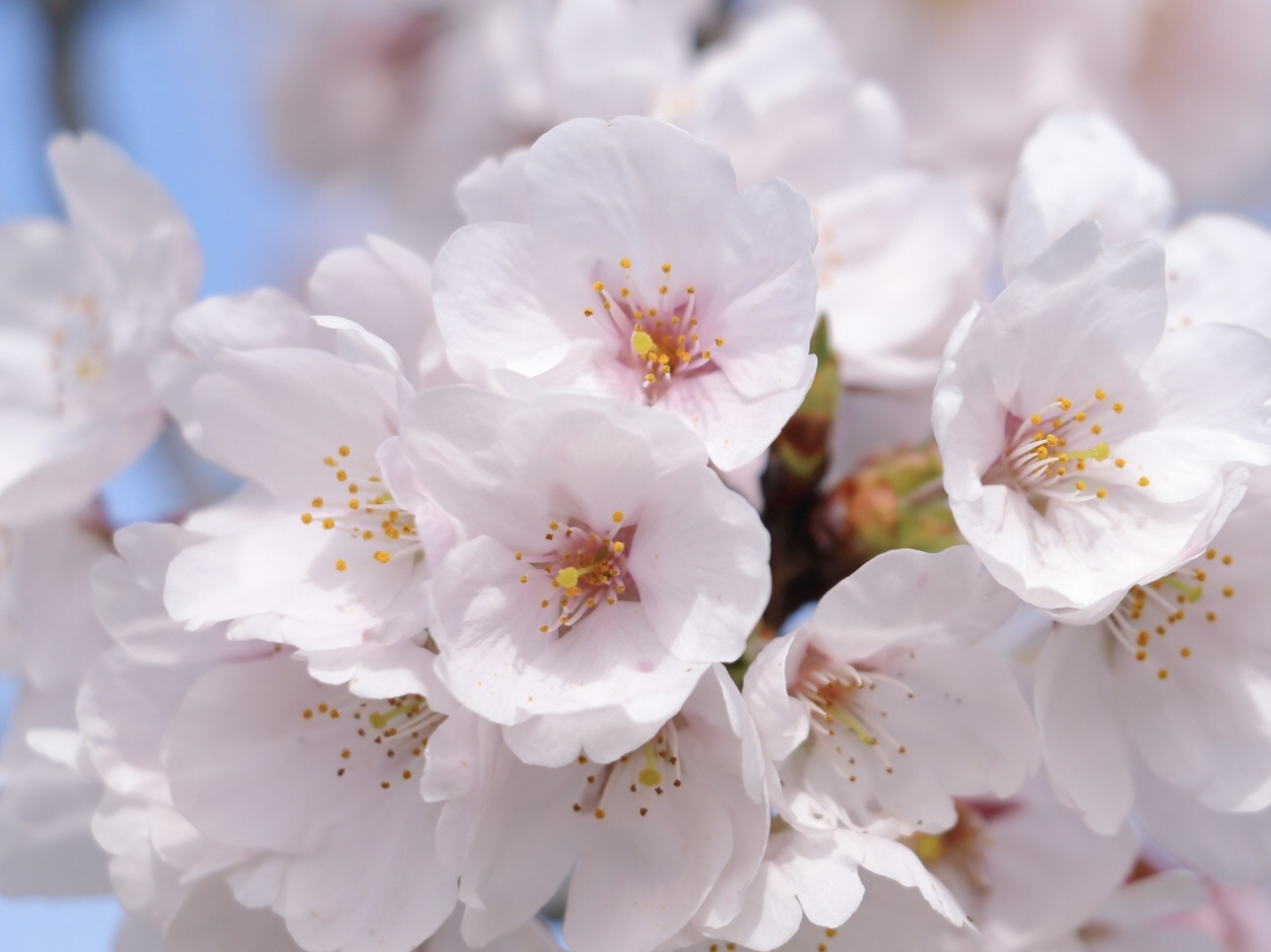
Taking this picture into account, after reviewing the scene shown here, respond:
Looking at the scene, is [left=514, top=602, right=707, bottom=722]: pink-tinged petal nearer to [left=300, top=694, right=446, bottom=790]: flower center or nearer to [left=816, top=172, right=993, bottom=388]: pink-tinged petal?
[left=300, top=694, right=446, bottom=790]: flower center

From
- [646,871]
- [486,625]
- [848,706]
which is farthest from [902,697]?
[486,625]

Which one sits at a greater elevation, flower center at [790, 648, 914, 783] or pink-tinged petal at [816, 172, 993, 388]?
pink-tinged petal at [816, 172, 993, 388]

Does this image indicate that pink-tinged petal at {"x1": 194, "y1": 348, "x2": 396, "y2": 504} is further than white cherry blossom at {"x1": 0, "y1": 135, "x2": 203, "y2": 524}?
No

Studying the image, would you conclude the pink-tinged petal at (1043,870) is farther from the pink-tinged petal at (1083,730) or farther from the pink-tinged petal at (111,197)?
the pink-tinged petal at (111,197)

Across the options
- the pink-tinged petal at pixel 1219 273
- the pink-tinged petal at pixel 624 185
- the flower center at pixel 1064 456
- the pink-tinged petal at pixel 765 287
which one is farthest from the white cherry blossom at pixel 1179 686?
the pink-tinged petal at pixel 624 185

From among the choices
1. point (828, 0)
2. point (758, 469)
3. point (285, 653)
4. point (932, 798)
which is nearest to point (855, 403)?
point (758, 469)

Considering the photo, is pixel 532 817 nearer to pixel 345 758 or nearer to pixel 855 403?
pixel 345 758

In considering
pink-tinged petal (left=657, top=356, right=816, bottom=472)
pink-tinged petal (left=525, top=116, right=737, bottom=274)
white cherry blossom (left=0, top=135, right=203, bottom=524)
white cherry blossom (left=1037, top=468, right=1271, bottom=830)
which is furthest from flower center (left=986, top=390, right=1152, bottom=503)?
white cherry blossom (left=0, top=135, right=203, bottom=524)
